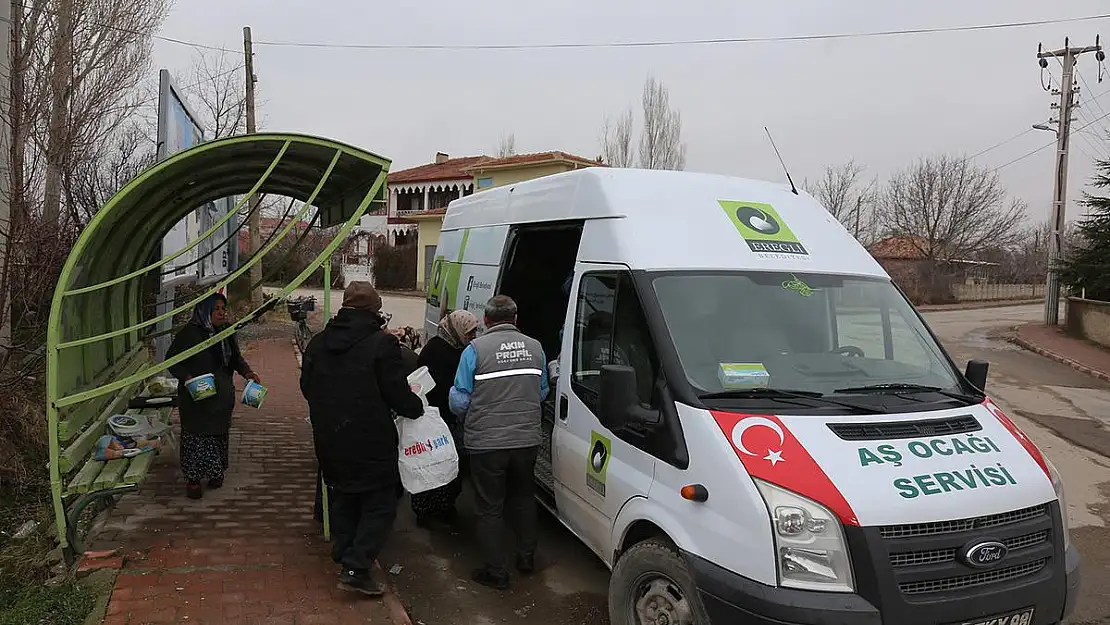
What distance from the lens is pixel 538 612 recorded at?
4.56m

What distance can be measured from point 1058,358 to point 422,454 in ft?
60.4

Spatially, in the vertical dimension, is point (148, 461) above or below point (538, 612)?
above

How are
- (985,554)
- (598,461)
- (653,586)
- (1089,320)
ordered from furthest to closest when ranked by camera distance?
(1089,320)
(598,461)
(653,586)
(985,554)

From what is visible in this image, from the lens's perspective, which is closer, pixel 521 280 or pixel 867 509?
pixel 867 509

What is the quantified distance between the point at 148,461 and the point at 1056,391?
14.7 m

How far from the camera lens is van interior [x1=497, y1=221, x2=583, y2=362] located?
20.3 ft

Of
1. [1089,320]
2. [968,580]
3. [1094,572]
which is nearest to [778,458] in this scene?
[968,580]

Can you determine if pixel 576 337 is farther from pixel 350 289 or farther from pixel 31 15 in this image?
pixel 31 15

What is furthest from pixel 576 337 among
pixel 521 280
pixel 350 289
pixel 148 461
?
pixel 148 461

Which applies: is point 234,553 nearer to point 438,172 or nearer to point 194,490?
point 194,490

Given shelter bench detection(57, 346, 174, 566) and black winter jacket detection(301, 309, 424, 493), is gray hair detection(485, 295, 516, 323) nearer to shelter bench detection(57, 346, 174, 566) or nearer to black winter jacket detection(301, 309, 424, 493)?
black winter jacket detection(301, 309, 424, 493)

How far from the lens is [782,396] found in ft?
11.9

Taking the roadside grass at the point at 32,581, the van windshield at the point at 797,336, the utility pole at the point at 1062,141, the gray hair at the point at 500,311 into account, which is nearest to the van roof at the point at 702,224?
the van windshield at the point at 797,336

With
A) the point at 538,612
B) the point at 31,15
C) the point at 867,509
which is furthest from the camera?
the point at 31,15
